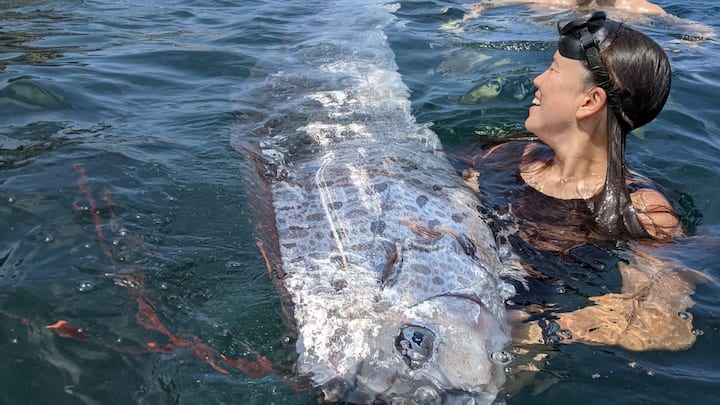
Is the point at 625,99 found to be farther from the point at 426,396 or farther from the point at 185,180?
the point at 185,180

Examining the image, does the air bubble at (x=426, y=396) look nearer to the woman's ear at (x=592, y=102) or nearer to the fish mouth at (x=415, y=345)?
the fish mouth at (x=415, y=345)

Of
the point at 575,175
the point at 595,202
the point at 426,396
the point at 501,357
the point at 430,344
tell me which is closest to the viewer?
the point at 426,396

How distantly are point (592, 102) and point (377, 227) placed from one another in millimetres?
1307

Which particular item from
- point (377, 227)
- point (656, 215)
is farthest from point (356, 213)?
point (656, 215)

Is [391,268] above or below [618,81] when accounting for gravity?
below

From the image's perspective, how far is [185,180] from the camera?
12.2 feet

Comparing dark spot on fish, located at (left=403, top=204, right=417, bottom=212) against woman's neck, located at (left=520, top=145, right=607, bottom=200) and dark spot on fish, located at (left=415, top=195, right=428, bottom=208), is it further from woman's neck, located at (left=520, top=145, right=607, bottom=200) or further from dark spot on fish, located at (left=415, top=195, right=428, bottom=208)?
woman's neck, located at (left=520, top=145, right=607, bottom=200)

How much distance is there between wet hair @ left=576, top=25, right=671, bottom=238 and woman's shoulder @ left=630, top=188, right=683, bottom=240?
58 millimetres

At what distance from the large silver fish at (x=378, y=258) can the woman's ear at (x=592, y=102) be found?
724 mm

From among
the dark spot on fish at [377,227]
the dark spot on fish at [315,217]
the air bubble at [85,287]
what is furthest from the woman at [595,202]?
the air bubble at [85,287]

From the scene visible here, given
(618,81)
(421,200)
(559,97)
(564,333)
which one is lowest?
(564,333)

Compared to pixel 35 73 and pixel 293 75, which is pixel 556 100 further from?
pixel 35 73

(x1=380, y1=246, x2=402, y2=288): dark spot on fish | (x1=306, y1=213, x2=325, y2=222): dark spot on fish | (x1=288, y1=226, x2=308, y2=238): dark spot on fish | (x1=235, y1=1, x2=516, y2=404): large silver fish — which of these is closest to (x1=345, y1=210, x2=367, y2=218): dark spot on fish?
(x1=235, y1=1, x2=516, y2=404): large silver fish

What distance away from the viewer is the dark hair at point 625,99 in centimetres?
311
